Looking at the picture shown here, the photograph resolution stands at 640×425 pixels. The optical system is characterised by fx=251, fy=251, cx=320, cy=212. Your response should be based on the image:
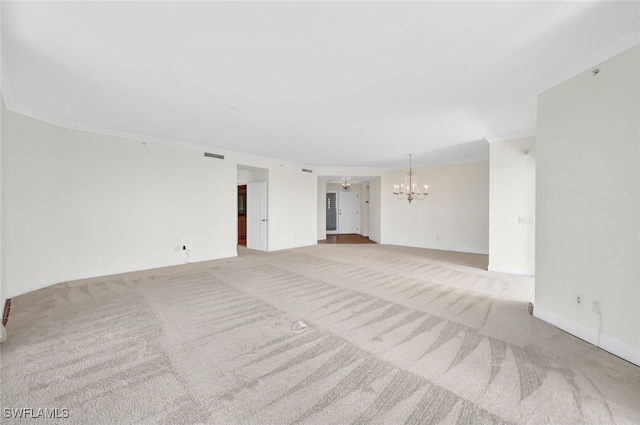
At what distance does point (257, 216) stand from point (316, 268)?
3219mm

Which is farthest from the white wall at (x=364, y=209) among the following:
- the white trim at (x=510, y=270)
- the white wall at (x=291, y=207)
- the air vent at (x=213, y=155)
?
the air vent at (x=213, y=155)

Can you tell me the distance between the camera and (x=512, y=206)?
490 cm

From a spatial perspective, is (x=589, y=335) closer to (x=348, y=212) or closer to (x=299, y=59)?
(x=299, y=59)

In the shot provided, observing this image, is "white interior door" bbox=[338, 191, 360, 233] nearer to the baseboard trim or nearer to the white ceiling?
the white ceiling

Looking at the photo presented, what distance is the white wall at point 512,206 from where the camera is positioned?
475 cm

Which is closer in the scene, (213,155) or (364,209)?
(213,155)

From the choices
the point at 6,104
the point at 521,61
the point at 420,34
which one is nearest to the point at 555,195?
the point at 521,61

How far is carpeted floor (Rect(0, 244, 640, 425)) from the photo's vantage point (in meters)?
1.58

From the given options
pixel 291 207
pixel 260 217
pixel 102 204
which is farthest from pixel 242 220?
pixel 102 204

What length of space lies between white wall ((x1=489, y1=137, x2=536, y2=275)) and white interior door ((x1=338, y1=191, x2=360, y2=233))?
22.8 ft

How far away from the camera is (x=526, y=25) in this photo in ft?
6.45

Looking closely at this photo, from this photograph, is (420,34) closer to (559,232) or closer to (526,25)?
(526,25)

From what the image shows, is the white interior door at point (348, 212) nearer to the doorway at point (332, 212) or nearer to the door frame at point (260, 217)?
the doorway at point (332, 212)

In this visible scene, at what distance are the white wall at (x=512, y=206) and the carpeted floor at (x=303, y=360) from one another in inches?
49.5
